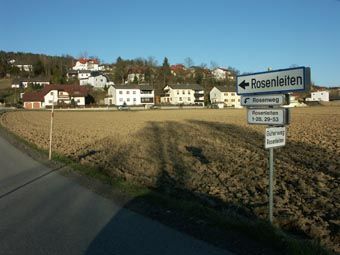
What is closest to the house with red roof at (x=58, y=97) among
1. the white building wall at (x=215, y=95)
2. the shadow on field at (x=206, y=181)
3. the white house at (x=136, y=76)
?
the white house at (x=136, y=76)

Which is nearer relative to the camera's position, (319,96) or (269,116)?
(269,116)

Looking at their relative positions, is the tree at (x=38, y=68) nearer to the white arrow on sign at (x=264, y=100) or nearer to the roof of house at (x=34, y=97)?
the roof of house at (x=34, y=97)

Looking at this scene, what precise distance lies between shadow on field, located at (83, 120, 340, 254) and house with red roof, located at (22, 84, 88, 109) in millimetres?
100683

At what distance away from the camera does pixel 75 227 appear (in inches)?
294

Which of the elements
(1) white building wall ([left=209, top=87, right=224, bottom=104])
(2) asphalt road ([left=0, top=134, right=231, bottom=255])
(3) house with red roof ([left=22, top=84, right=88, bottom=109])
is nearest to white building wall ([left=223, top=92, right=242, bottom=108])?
(1) white building wall ([left=209, top=87, right=224, bottom=104])

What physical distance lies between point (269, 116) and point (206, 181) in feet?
18.9

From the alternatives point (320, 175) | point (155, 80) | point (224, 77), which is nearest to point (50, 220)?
point (320, 175)

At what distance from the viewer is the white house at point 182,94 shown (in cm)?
14700

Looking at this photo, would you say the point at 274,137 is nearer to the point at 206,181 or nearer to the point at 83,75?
the point at 206,181

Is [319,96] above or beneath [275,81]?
above

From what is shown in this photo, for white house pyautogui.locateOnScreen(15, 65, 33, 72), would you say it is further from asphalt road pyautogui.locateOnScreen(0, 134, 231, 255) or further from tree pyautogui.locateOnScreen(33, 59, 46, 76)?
asphalt road pyautogui.locateOnScreen(0, 134, 231, 255)

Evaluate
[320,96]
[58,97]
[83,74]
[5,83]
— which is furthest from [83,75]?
[320,96]

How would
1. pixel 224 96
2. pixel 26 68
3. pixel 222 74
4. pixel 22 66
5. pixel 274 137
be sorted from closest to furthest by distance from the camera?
pixel 274 137 → pixel 224 96 → pixel 22 66 → pixel 26 68 → pixel 222 74

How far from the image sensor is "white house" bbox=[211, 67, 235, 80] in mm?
176950
